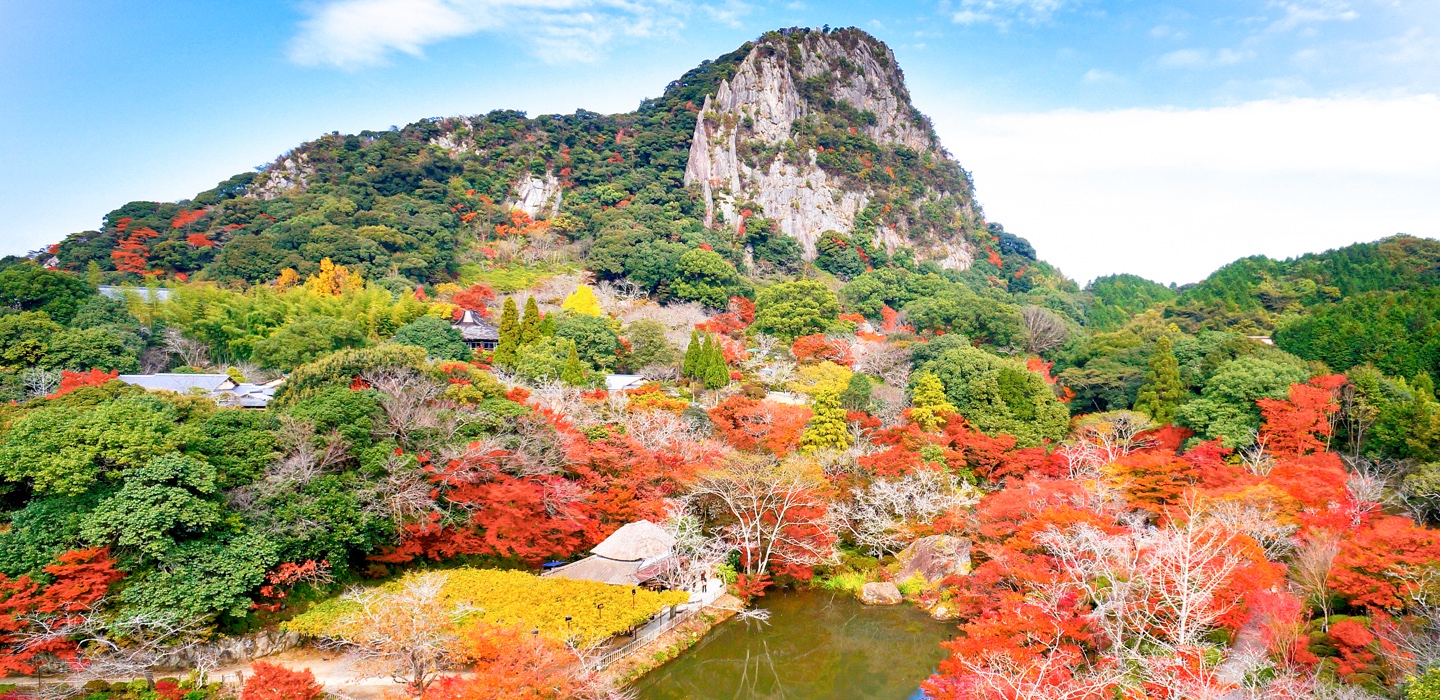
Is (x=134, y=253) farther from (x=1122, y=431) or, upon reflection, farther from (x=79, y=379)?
(x=1122, y=431)

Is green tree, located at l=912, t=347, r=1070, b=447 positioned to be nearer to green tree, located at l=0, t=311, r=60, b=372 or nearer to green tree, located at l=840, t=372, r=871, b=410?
green tree, located at l=840, t=372, r=871, b=410

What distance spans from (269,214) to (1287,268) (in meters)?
64.6

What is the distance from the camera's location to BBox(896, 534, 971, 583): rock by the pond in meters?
A: 17.9

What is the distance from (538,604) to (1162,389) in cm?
2245

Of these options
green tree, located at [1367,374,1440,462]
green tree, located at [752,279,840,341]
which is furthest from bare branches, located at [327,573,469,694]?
green tree, located at [752,279,840,341]

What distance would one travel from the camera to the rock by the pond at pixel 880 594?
57.5 feet

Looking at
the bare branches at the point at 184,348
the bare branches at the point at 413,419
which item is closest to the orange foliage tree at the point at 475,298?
the bare branches at the point at 184,348

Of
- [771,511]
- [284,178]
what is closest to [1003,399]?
[771,511]

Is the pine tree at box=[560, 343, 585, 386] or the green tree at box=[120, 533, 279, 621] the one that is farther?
the pine tree at box=[560, 343, 585, 386]

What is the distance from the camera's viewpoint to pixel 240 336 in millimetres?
27688

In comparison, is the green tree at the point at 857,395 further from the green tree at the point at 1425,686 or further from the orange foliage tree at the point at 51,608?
the orange foliage tree at the point at 51,608

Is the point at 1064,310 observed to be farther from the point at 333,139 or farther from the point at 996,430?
the point at 333,139

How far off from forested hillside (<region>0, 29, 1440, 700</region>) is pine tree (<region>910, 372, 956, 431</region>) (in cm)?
13

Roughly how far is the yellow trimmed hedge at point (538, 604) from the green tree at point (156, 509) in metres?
2.50
